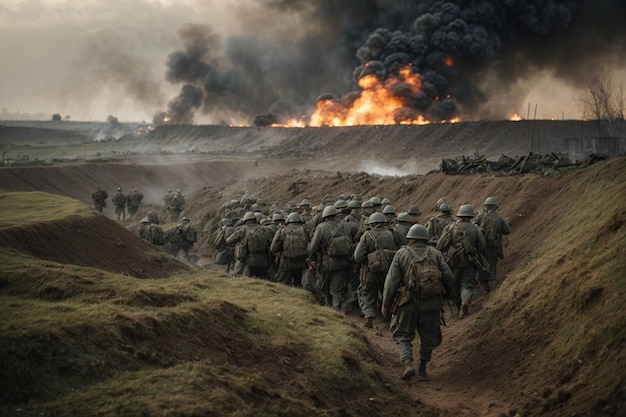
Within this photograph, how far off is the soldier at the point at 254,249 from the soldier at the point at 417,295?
6.36m

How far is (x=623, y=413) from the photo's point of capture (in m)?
7.16

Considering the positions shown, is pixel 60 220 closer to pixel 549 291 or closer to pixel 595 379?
pixel 549 291

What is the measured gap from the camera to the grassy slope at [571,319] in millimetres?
8070

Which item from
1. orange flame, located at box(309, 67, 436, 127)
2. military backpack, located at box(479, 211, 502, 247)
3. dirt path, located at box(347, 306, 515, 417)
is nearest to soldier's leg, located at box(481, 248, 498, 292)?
military backpack, located at box(479, 211, 502, 247)

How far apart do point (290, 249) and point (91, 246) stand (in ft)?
15.7

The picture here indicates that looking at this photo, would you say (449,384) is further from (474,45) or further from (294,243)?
(474,45)

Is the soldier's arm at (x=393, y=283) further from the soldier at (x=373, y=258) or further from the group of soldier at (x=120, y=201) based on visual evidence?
the group of soldier at (x=120, y=201)

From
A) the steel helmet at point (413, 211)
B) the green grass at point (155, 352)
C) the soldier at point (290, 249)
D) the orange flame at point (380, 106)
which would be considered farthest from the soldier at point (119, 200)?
the orange flame at point (380, 106)

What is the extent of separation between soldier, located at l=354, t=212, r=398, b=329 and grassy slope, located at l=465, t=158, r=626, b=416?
218 centimetres

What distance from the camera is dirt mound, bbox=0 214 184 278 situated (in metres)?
14.6

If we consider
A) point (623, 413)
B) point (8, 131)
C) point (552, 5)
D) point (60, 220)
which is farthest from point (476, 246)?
point (8, 131)

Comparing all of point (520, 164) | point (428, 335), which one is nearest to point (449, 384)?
point (428, 335)

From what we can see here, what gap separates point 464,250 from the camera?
45.9 ft

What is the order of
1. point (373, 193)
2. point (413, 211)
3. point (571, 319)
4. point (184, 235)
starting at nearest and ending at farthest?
1. point (571, 319)
2. point (413, 211)
3. point (184, 235)
4. point (373, 193)
